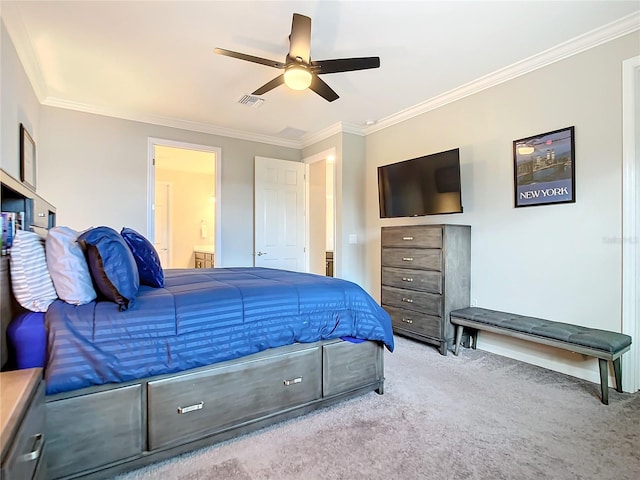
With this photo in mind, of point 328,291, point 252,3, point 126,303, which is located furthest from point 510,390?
point 252,3

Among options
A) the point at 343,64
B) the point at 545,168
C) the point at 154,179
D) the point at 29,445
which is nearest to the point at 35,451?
the point at 29,445

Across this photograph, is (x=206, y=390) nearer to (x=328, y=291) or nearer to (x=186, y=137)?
(x=328, y=291)

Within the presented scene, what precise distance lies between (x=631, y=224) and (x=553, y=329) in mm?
943

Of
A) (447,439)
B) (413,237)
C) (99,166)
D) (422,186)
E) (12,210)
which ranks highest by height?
(99,166)

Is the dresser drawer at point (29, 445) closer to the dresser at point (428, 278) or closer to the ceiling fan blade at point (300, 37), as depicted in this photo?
A: the ceiling fan blade at point (300, 37)

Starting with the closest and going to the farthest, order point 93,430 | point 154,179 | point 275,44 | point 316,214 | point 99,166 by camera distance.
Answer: point 93,430 → point 275,44 → point 99,166 → point 154,179 → point 316,214

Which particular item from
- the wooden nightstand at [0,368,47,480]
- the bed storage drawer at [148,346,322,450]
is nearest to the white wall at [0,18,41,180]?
the wooden nightstand at [0,368,47,480]

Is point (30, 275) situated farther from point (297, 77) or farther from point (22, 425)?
point (297, 77)

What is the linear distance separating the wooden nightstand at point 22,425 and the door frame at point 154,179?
10.9 ft

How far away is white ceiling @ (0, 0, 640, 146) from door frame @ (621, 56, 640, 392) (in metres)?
0.47

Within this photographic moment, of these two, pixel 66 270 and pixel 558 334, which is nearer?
pixel 66 270

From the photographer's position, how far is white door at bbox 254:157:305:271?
16.5 ft

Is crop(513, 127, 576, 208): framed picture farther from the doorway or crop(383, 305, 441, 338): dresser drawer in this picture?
the doorway

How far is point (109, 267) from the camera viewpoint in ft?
5.11
